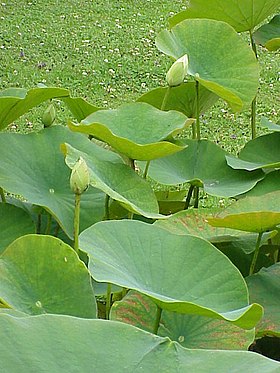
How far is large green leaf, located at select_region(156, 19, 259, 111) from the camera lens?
4.71 feet

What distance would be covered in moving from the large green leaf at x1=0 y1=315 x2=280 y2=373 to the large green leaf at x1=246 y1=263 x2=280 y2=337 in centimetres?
35

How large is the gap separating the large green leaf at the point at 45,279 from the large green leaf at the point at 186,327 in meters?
0.09

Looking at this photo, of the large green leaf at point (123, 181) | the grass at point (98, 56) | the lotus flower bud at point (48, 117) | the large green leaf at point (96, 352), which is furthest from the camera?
the grass at point (98, 56)

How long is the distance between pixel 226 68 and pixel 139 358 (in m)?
0.85

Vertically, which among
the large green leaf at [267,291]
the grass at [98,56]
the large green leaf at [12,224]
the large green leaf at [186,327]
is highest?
the large green leaf at [12,224]

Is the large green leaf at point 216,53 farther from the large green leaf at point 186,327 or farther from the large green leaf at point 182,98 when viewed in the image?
the large green leaf at point 186,327

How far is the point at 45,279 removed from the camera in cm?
94

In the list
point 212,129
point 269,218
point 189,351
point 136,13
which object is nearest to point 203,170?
point 269,218

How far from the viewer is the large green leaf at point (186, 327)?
95cm

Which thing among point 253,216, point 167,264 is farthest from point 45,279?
point 253,216

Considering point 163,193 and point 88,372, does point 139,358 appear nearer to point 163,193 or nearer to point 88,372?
point 88,372

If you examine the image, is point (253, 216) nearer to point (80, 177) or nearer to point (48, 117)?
point (80, 177)

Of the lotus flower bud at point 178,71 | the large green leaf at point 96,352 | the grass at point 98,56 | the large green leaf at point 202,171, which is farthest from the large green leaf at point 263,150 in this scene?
the grass at point 98,56

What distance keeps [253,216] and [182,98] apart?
1.86ft
